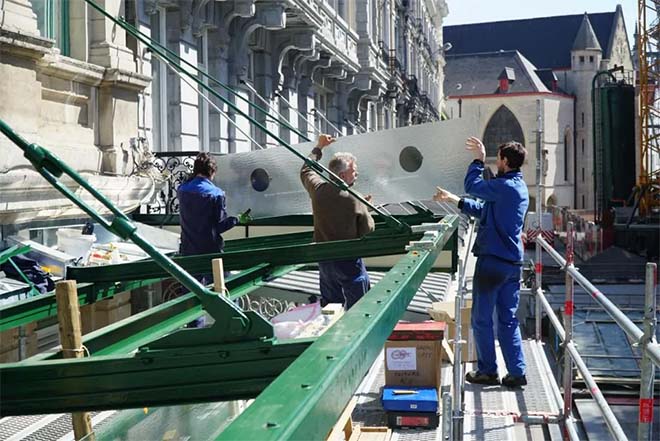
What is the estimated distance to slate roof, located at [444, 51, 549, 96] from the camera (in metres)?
80.9

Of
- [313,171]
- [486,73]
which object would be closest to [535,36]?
[486,73]

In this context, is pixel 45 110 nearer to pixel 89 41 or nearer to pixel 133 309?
pixel 89 41

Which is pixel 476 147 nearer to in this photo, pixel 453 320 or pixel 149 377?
pixel 453 320

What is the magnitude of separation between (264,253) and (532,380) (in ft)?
8.94

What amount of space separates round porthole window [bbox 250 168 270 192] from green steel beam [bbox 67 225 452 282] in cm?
267

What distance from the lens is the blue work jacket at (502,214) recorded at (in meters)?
6.29

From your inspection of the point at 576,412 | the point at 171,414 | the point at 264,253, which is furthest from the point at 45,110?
the point at 576,412

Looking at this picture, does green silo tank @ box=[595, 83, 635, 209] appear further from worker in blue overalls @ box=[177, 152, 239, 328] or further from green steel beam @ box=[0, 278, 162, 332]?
green steel beam @ box=[0, 278, 162, 332]

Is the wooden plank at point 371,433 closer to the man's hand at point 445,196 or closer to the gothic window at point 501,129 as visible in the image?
the man's hand at point 445,196

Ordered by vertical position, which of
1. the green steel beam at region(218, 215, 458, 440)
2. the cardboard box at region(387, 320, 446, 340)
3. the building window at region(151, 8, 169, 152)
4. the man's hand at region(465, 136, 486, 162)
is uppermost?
the building window at region(151, 8, 169, 152)

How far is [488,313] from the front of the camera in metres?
6.41

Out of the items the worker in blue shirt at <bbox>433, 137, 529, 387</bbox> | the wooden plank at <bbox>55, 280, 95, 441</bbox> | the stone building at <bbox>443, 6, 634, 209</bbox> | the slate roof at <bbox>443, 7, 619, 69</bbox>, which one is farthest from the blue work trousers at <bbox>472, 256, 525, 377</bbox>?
the slate roof at <bbox>443, 7, 619, 69</bbox>

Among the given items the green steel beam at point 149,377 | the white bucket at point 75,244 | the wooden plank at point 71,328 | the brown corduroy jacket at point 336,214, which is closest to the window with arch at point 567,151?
the white bucket at point 75,244

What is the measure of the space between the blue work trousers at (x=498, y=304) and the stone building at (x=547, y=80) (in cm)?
6420
